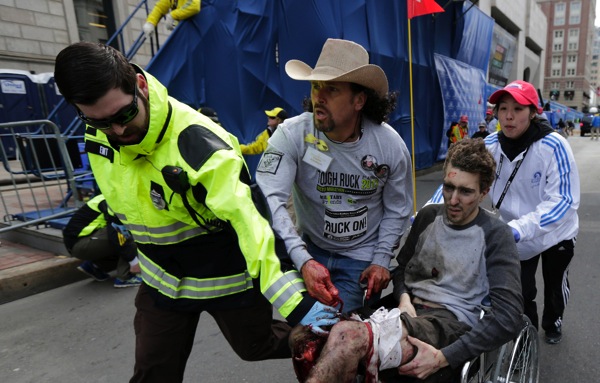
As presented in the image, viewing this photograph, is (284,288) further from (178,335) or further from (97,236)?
(97,236)

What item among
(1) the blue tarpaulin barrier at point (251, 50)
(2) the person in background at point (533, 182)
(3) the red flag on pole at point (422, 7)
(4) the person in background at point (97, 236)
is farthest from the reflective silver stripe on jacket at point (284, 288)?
(1) the blue tarpaulin barrier at point (251, 50)

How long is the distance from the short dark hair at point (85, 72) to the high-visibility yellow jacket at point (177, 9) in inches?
252

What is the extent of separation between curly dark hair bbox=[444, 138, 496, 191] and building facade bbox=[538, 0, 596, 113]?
93259mm

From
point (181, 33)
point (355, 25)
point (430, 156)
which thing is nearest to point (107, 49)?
point (181, 33)

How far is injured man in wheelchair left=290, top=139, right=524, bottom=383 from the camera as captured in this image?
138 cm

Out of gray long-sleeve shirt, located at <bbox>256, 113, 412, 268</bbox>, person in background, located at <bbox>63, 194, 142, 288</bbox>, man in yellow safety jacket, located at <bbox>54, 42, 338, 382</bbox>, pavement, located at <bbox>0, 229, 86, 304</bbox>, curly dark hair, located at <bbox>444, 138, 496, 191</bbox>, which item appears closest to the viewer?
man in yellow safety jacket, located at <bbox>54, 42, 338, 382</bbox>

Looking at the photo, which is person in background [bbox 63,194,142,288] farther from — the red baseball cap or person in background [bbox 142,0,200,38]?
person in background [bbox 142,0,200,38]

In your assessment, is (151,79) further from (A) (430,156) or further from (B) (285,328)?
(A) (430,156)

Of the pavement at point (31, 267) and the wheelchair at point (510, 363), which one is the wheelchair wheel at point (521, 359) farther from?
the pavement at point (31, 267)

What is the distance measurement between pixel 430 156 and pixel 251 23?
6.35 metres

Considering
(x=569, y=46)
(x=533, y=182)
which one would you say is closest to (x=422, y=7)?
(x=533, y=182)

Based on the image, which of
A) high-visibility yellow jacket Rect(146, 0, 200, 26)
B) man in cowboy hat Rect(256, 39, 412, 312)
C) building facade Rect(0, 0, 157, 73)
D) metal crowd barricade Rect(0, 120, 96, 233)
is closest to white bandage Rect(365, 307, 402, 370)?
man in cowboy hat Rect(256, 39, 412, 312)

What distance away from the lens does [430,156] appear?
443 inches

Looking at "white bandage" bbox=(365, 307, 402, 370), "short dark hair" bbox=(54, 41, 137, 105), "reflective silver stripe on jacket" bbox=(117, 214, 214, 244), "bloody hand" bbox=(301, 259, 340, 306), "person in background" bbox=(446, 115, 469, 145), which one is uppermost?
"short dark hair" bbox=(54, 41, 137, 105)
